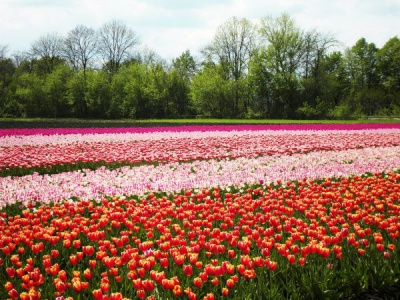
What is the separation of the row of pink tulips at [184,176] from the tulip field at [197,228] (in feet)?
0.12

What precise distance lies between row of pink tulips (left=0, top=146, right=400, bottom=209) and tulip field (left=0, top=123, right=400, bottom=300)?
1.4 inches

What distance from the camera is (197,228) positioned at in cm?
422

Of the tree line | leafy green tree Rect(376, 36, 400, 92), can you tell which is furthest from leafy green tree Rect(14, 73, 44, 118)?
leafy green tree Rect(376, 36, 400, 92)

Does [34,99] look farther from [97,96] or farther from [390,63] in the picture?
[390,63]

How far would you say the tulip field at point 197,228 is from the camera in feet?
10.2

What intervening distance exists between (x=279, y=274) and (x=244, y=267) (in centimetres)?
37

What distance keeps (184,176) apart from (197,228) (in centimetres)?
402

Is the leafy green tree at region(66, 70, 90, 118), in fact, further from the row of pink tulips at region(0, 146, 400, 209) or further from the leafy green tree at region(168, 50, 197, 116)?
the row of pink tulips at region(0, 146, 400, 209)

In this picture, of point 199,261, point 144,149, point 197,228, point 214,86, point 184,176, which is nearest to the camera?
point 199,261

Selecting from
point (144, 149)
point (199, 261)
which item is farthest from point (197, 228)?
point (144, 149)

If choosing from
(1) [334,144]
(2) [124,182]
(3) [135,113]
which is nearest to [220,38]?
(3) [135,113]

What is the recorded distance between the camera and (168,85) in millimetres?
50781

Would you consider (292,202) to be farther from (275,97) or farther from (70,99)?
(70,99)

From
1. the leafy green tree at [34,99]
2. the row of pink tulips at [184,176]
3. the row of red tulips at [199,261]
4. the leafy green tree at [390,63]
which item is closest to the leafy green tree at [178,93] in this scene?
the leafy green tree at [34,99]
